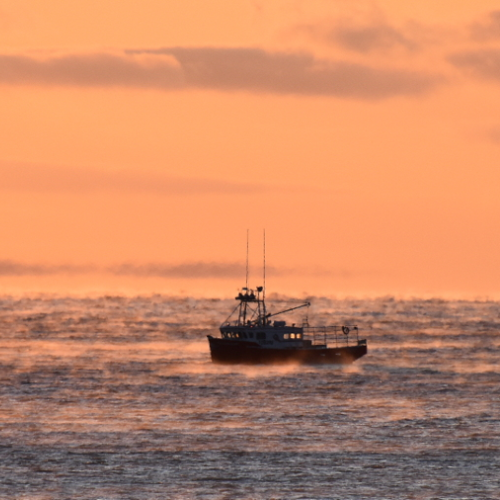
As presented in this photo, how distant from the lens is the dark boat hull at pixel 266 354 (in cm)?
11425

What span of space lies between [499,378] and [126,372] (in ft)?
110

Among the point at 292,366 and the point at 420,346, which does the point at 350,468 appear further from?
the point at 420,346

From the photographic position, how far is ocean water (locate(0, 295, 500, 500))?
5369 cm

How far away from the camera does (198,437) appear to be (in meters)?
66.5

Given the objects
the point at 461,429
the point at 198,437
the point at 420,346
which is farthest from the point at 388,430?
the point at 420,346

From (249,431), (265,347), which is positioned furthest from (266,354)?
(249,431)

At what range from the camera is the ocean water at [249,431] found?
176ft

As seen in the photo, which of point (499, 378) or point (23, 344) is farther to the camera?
point (23, 344)

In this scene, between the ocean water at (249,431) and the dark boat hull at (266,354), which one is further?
the dark boat hull at (266,354)

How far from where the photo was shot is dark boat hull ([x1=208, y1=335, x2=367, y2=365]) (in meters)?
114

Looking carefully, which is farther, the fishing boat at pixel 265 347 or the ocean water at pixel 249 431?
the fishing boat at pixel 265 347

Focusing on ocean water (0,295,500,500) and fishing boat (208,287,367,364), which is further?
fishing boat (208,287,367,364)

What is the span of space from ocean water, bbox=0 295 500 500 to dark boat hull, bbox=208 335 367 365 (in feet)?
4.06

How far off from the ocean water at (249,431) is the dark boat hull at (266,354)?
124cm
